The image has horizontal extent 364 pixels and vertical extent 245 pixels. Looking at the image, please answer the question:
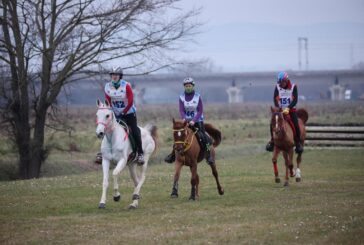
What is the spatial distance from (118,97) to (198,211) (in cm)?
321

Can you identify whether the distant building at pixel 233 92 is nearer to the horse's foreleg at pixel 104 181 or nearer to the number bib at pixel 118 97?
the number bib at pixel 118 97

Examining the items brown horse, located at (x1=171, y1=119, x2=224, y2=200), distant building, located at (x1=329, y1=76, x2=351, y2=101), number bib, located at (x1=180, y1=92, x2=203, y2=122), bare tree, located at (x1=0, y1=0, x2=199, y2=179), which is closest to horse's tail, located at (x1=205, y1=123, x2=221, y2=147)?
brown horse, located at (x1=171, y1=119, x2=224, y2=200)

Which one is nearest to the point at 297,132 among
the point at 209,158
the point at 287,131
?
the point at 287,131

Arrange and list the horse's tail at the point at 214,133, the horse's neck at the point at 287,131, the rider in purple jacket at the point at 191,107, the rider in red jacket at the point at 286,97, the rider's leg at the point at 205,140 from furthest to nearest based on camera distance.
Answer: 1. the rider in red jacket at the point at 286,97
2. the horse's neck at the point at 287,131
3. the horse's tail at the point at 214,133
4. the rider's leg at the point at 205,140
5. the rider in purple jacket at the point at 191,107

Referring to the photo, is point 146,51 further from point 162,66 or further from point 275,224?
point 275,224

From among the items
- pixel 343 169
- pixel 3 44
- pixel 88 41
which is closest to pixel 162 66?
pixel 88 41

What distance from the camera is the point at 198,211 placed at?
1473 cm

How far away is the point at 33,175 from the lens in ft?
94.9

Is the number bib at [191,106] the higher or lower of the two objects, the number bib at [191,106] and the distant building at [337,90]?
the lower

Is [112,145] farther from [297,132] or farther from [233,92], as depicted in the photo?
[233,92]

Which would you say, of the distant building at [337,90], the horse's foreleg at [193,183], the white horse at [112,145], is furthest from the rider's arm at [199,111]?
Answer: the distant building at [337,90]

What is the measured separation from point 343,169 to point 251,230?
1384cm

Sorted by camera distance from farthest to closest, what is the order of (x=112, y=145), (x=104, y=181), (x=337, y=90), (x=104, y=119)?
1. (x=337, y=90)
2. (x=112, y=145)
3. (x=104, y=181)
4. (x=104, y=119)

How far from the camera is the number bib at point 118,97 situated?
1611 centimetres
